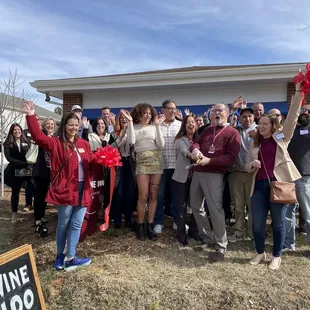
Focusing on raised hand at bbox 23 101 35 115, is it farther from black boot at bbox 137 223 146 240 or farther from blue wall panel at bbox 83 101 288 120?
blue wall panel at bbox 83 101 288 120

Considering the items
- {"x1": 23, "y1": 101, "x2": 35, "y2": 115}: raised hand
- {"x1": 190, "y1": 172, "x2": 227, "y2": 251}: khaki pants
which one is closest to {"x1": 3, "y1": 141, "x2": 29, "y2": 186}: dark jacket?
{"x1": 23, "y1": 101, "x2": 35, "y2": 115}: raised hand

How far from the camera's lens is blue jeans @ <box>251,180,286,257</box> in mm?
3863

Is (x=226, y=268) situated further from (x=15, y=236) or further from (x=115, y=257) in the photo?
(x=15, y=236)

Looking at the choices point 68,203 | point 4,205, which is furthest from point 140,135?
point 4,205

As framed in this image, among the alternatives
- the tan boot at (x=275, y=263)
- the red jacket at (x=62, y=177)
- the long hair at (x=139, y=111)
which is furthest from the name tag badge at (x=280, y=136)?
the red jacket at (x=62, y=177)

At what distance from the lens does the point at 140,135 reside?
4652 millimetres

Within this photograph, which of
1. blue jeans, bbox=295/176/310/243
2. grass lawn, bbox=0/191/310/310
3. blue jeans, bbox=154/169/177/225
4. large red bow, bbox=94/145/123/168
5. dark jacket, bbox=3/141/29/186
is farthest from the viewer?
dark jacket, bbox=3/141/29/186

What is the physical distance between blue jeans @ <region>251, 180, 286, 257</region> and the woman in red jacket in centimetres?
201

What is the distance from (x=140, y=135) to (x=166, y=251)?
5.34ft

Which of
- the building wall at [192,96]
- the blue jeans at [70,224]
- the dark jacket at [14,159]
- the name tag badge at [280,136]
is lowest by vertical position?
the blue jeans at [70,224]

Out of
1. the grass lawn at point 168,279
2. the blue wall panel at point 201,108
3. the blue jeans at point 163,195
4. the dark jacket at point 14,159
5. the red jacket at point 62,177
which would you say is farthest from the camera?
the blue wall panel at point 201,108

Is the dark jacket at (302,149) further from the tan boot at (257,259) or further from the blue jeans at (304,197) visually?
the tan boot at (257,259)

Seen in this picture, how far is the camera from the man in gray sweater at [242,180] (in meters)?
4.83

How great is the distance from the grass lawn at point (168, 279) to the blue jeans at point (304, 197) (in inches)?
18.4
